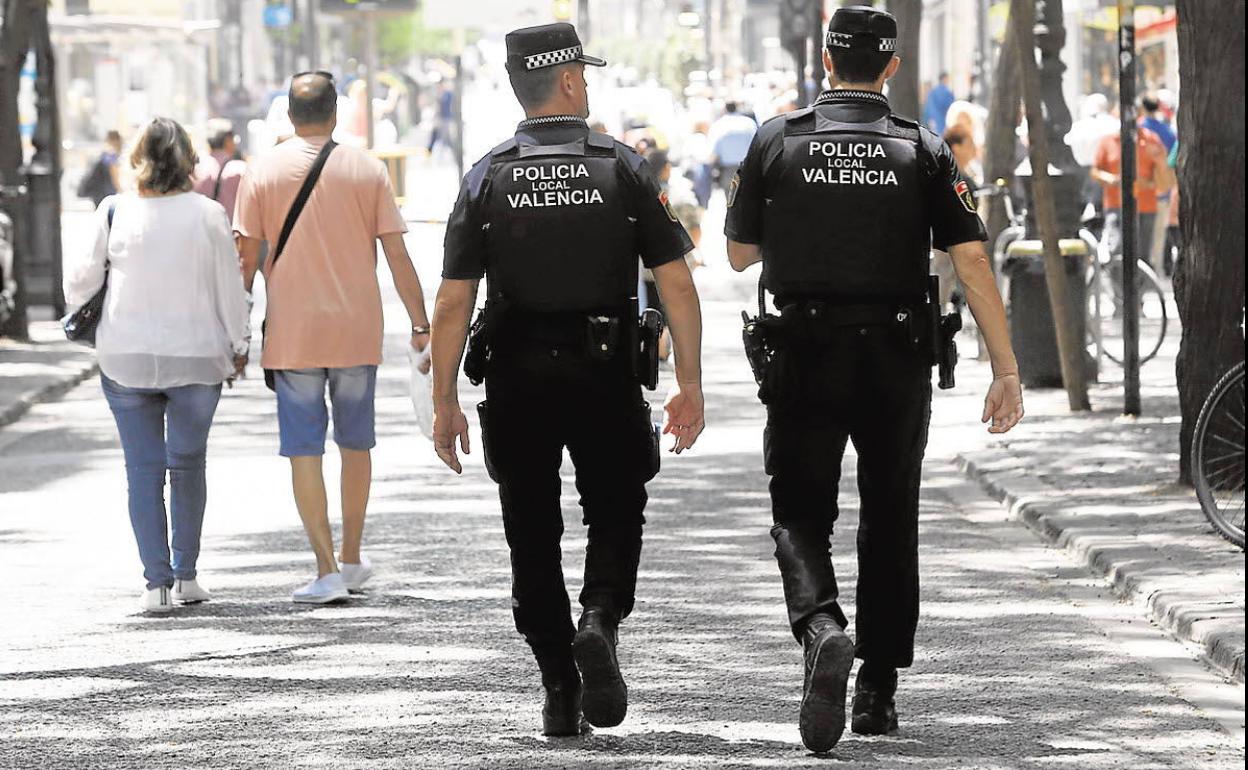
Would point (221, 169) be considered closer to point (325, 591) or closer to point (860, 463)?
point (325, 591)

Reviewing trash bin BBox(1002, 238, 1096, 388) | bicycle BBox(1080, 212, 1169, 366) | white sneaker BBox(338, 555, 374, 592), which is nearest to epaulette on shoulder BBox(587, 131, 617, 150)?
white sneaker BBox(338, 555, 374, 592)

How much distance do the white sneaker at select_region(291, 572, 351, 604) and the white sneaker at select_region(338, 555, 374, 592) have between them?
212 mm

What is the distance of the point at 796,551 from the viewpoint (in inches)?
273

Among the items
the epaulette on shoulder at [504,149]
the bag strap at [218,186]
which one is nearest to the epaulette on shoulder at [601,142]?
the epaulette on shoulder at [504,149]

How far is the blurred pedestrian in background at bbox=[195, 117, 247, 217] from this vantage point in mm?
20609

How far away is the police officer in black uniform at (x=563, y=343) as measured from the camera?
266 inches

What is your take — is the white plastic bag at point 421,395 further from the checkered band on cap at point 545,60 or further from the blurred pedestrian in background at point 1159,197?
the blurred pedestrian in background at point 1159,197

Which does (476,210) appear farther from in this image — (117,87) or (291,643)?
(117,87)

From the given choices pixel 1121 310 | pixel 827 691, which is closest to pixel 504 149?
pixel 827 691

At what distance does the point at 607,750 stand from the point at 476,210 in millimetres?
1485

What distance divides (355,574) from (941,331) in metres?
3.60

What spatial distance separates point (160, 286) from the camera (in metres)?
9.48

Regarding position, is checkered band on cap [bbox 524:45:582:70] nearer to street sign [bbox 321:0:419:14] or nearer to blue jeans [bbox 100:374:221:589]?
blue jeans [bbox 100:374:221:589]

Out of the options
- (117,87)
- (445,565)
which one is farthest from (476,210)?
(117,87)
